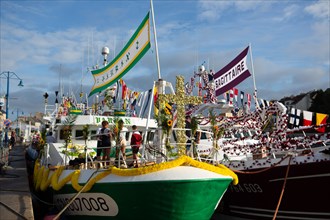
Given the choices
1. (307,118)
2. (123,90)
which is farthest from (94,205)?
(123,90)

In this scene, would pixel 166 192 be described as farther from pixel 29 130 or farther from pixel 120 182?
pixel 29 130

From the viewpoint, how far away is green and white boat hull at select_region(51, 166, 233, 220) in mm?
8164

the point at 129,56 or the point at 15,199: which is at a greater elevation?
the point at 129,56

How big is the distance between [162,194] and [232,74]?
343 inches

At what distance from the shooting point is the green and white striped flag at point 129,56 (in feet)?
34.4

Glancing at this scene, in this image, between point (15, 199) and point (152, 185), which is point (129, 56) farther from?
point (15, 199)

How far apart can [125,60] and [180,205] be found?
4798 millimetres

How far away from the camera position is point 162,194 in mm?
8188

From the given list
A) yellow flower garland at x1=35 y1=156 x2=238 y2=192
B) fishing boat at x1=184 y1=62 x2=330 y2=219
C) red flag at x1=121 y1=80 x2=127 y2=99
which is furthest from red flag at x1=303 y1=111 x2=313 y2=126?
red flag at x1=121 y1=80 x2=127 y2=99

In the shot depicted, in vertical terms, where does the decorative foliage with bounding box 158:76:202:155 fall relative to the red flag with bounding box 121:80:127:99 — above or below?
below

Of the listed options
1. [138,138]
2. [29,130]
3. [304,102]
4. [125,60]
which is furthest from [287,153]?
[29,130]

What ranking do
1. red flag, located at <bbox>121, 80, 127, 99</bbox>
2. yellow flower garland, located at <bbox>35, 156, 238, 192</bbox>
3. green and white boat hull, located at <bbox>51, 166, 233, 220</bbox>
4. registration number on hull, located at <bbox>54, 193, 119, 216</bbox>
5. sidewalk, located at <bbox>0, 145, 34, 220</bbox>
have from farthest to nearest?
red flag, located at <bbox>121, 80, 127, 99</bbox>
sidewalk, located at <bbox>0, 145, 34, 220</bbox>
registration number on hull, located at <bbox>54, 193, 119, 216</bbox>
yellow flower garland, located at <bbox>35, 156, 238, 192</bbox>
green and white boat hull, located at <bbox>51, 166, 233, 220</bbox>

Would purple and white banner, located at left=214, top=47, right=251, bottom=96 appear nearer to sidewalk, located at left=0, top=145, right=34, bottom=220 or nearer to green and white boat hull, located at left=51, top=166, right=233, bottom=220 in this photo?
green and white boat hull, located at left=51, top=166, right=233, bottom=220

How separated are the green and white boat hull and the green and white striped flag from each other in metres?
3.62
